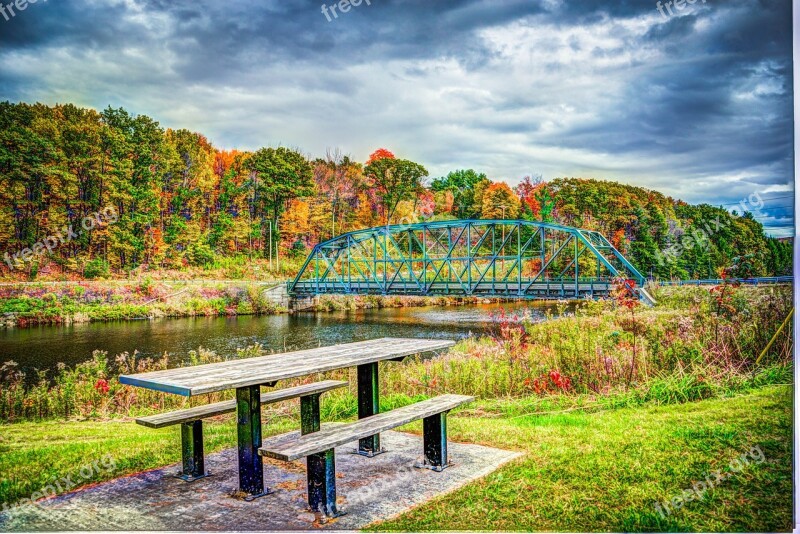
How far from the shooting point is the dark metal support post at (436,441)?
3701mm

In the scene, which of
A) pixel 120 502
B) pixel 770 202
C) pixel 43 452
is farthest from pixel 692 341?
pixel 43 452

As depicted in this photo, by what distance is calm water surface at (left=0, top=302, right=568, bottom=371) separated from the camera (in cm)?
1038

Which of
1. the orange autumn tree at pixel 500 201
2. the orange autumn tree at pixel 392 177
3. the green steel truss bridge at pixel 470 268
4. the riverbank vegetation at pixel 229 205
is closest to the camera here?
the riverbank vegetation at pixel 229 205

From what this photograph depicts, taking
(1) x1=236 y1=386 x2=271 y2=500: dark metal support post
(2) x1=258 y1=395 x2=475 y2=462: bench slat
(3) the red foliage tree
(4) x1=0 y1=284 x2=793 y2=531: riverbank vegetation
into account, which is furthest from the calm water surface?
(3) the red foliage tree

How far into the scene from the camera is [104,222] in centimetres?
1827

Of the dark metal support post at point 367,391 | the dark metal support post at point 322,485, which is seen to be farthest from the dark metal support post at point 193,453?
the dark metal support post at point 367,391

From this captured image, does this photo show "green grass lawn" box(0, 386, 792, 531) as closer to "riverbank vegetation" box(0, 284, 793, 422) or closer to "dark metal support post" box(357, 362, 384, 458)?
"riverbank vegetation" box(0, 284, 793, 422)

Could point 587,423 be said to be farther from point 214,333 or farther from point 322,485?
point 214,333

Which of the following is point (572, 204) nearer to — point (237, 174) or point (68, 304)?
point (237, 174)

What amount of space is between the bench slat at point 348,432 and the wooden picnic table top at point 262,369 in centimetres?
31

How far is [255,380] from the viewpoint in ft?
9.59

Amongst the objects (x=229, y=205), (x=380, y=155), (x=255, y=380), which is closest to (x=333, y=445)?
(x=255, y=380)

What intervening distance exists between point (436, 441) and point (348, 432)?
0.80m

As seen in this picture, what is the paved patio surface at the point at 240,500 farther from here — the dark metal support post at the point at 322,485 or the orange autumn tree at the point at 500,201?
the orange autumn tree at the point at 500,201
